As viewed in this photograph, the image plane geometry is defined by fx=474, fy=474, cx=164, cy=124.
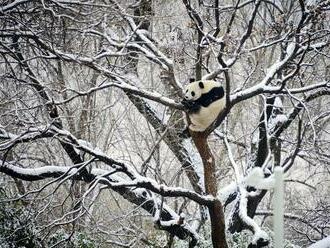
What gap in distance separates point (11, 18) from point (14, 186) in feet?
21.5

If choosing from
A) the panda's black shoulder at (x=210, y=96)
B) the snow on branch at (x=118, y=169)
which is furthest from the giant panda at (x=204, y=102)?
the snow on branch at (x=118, y=169)

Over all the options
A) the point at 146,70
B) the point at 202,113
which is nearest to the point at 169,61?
the point at 202,113

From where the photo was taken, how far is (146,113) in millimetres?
9969

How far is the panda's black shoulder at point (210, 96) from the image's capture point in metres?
6.68

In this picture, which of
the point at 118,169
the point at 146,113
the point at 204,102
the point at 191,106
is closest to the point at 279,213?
the point at 204,102

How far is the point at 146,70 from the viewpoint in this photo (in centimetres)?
1182

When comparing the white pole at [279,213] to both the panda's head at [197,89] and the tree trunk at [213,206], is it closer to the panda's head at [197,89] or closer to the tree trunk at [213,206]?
the panda's head at [197,89]

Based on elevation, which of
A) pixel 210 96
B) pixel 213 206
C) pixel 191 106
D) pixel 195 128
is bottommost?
pixel 213 206

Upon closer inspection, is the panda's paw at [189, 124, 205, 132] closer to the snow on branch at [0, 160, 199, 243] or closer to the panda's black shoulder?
the panda's black shoulder

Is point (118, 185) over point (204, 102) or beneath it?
beneath

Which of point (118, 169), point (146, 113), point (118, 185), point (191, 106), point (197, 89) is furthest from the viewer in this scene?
point (146, 113)

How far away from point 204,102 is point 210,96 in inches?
4.8

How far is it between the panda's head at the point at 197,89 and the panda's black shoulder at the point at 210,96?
0.04m

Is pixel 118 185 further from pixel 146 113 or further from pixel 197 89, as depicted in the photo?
pixel 146 113
